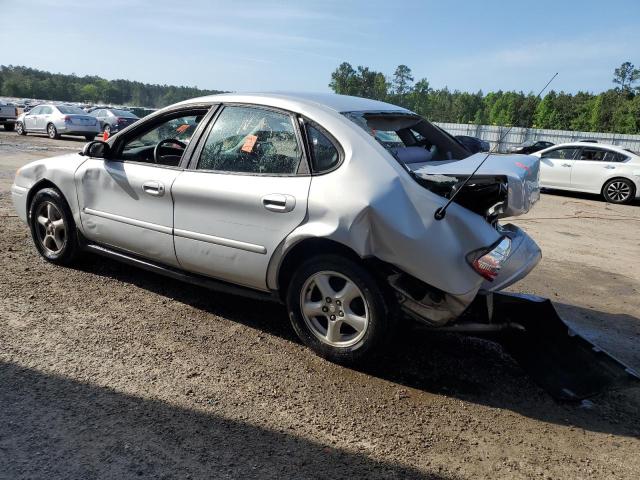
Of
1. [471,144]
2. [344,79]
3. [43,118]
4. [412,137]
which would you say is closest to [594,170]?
[471,144]

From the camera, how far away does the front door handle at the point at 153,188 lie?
13.9ft

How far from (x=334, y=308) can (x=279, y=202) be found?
0.78 metres

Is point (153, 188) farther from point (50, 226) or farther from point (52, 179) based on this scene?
point (50, 226)

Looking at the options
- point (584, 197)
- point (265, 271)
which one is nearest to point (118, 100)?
point (584, 197)

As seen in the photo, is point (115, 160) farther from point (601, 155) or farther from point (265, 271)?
point (601, 155)

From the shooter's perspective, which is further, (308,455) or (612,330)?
(612,330)

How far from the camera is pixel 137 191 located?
14.4 feet

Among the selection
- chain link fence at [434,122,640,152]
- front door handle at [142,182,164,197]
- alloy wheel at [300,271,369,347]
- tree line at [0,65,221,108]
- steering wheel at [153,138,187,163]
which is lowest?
alloy wheel at [300,271,369,347]

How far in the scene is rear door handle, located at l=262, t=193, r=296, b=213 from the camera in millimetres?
3557

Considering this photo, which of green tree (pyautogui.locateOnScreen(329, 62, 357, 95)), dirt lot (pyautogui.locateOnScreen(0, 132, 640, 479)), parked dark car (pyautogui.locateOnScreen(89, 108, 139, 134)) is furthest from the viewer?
green tree (pyautogui.locateOnScreen(329, 62, 357, 95))

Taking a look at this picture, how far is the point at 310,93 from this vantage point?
4273 millimetres

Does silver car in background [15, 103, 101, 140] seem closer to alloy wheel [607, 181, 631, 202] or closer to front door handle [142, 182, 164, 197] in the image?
alloy wheel [607, 181, 631, 202]

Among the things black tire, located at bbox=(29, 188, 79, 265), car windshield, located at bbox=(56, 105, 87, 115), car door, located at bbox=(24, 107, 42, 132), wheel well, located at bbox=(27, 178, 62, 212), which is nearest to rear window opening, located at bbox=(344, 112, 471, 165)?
black tire, located at bbox=(29, 188, 79, 265)

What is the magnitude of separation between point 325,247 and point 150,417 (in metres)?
1.43
